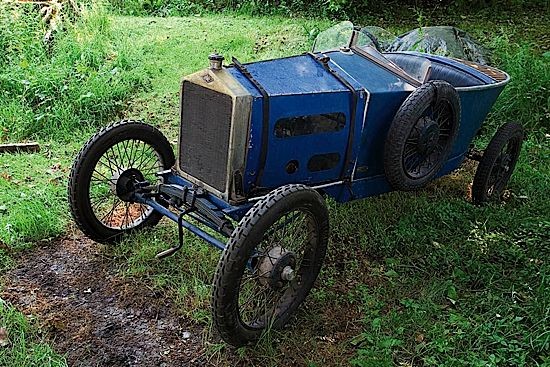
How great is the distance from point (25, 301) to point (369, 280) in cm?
208

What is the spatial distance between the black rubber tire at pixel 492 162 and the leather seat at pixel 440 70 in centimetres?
45

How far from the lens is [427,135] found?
143 inches

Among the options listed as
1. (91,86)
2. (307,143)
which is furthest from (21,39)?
(307,143)

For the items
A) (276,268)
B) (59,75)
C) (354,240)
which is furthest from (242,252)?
(59,75)

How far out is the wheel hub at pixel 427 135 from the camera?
3615 mm

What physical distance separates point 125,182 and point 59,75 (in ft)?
9.77

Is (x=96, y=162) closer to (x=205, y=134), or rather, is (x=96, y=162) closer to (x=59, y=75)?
(x=205, y=134)

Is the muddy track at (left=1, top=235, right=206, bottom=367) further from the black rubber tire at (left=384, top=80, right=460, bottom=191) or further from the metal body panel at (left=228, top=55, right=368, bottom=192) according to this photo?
the black rubber tire at (left=384, top=80, right=460, bottom=191)

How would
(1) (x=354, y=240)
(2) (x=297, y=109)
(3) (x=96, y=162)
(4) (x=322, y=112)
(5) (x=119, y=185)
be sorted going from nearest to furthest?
(2) (x=297, y=109) < (4) (x=322, y=112) < (3) (x=96, y=162) < (5) (x=119, y=185) < (1) (x=354, y=240)

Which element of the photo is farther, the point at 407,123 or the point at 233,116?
the point at 407,123

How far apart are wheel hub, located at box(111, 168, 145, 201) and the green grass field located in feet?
1.22

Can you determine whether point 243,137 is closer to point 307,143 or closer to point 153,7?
point 307,143

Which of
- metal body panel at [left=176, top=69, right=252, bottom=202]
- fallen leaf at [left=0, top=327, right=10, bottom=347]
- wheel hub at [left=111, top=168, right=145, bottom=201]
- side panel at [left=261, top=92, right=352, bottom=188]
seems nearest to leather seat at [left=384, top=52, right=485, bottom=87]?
side panel at [left=261, top=92, right=352, bottom=188]

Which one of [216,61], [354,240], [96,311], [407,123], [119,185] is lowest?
[96,311]
